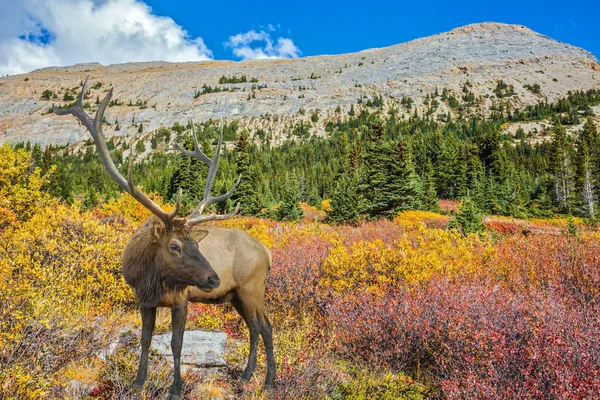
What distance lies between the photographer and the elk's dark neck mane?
3.20m

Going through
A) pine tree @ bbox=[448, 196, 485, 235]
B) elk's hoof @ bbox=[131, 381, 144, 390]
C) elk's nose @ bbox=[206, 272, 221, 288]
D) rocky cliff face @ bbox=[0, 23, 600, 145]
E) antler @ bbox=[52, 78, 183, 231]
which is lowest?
elk's hoof @ bbox=[131, 381, 144, 390]

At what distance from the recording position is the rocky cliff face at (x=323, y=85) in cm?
12781

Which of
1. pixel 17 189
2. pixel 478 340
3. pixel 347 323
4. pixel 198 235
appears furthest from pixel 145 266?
pixel 17 189

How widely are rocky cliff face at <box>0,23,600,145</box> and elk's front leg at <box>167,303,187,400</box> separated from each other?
394 ft

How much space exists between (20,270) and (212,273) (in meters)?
3.97

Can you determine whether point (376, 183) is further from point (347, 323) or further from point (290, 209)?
point (347, 323)

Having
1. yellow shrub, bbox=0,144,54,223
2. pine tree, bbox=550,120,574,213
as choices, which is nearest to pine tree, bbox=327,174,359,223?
yellow shrub, bbox=0,144,54,223

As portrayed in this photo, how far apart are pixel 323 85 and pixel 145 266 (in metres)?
159

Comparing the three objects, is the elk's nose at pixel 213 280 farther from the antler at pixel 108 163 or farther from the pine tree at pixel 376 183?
the pine tree at pixel 376 183

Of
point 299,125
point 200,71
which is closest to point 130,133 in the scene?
point 299,125

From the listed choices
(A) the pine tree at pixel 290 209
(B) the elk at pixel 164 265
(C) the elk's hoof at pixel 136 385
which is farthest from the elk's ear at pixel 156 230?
(A) the pine tree at pixel 290 209

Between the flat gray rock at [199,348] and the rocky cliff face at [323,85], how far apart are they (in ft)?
390

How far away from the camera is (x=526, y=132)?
9212 centimetres

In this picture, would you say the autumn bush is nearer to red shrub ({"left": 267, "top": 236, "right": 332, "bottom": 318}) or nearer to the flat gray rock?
red shrub ({"left": 267, "top": 236, "right": 332, "bottom": 318})
